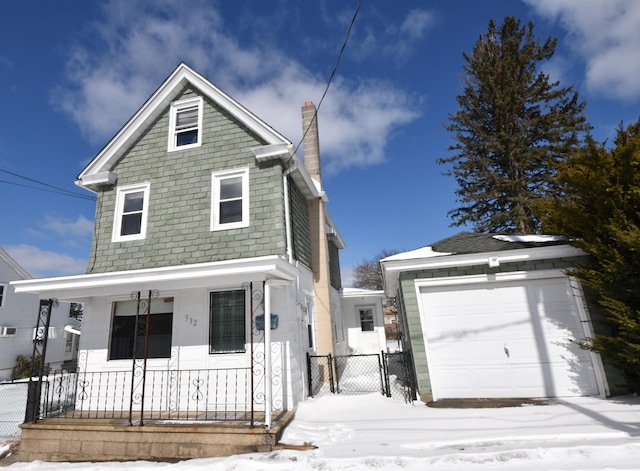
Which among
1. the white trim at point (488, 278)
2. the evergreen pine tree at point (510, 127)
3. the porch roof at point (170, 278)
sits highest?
the evergreen pine tree at point (510, 127)

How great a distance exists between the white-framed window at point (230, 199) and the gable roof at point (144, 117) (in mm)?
1871

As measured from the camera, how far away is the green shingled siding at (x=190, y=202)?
7957 mm

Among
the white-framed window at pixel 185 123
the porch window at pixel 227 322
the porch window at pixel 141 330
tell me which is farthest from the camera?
the white-framed window at pixel 185 123

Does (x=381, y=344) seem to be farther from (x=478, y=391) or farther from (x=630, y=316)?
(x=630, y=316)

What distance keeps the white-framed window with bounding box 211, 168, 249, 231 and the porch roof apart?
75.8 inches

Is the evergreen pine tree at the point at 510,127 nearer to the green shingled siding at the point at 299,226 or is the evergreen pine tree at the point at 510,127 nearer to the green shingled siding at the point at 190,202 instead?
the green shingled siding at the point at 299,226

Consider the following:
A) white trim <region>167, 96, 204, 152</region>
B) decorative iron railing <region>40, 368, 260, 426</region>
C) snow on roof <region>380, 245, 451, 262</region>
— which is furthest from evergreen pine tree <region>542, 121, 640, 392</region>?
white trim <region>167, 96, 204, 152</region>

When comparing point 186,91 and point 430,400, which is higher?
point 186,91

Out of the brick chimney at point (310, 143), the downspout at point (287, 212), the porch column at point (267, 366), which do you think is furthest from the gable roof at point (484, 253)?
the brick chimney at point (310, 143)

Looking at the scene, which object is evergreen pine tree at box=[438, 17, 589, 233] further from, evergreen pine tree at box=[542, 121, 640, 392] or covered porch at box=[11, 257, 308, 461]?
covered porch at box=[11, 257, 308, 461]

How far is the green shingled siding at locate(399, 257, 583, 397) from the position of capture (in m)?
7.21

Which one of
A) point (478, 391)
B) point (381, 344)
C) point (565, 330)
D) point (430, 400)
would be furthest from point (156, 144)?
point (381, 344)

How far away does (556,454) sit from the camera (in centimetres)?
417

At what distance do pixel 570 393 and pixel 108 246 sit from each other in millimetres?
11293
